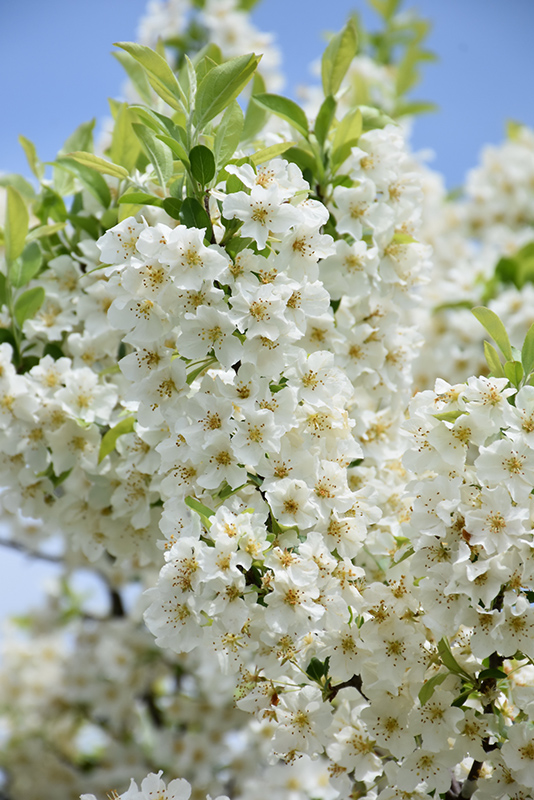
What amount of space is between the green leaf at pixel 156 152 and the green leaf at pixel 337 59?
0.64 meters

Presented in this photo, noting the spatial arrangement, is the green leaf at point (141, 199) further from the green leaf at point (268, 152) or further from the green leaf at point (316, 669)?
the green leaf at point (316, 669)

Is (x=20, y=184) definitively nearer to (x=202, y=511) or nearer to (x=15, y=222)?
(x=15, y=222)

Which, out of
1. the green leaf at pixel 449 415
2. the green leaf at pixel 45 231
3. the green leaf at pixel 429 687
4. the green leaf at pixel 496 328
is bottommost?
the green leaf at pixel 429 687

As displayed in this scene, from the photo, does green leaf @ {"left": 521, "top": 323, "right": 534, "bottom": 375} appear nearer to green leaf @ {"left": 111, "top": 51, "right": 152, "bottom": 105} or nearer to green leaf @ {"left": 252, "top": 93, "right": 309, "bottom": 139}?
green leaf @ {"left": 252, "top": 93, "right": 309, "bottom": 139}

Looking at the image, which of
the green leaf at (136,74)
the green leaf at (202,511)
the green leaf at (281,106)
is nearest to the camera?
the green leaf at (202,511)

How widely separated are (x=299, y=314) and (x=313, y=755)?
97cm

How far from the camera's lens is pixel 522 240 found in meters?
4.04

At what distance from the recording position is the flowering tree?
1555mm

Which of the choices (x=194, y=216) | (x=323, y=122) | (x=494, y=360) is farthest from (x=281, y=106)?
(x=494, y=360)

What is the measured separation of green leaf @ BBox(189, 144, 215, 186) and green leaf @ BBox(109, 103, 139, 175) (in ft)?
2.03

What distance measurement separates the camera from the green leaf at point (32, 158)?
8.09 feet

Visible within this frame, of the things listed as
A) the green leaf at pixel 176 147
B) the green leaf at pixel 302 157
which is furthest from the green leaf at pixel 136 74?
the green leaf at pixel 176 147

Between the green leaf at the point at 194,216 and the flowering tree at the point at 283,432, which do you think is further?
the green leaf at the point at 194,216

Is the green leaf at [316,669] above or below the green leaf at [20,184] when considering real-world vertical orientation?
below
